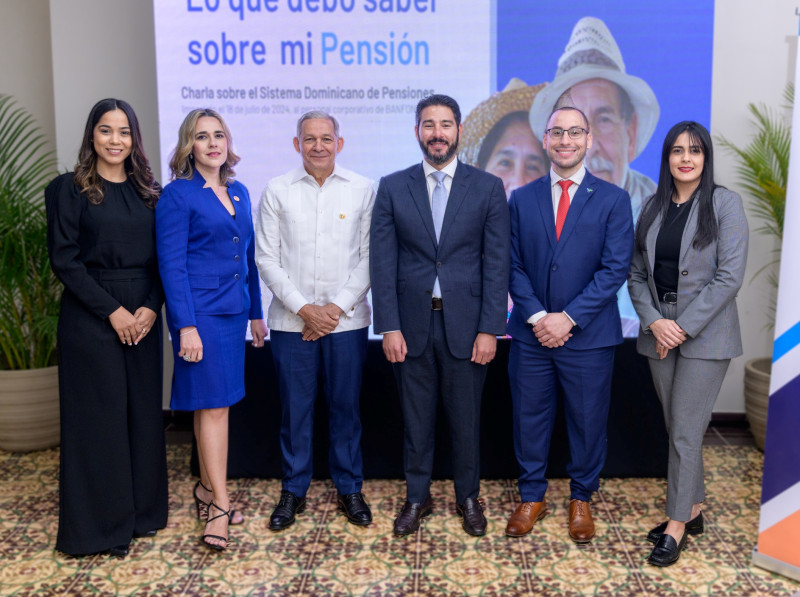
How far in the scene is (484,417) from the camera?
3867 millimetres

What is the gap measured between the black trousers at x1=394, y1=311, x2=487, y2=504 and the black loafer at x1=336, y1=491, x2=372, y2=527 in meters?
0.21

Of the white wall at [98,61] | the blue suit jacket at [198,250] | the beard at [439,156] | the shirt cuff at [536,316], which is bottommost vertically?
the shirt cuff at [536,316]

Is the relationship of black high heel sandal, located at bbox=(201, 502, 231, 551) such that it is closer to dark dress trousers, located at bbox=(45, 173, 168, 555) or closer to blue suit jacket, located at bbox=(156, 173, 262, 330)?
dark dress trousers, located at bbox=(45, 173, 168, 555)

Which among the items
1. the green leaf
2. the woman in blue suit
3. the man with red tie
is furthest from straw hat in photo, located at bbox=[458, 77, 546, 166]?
the green leaf

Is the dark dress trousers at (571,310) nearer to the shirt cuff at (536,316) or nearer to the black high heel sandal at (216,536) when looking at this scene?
the shirt cuff at (536,316)

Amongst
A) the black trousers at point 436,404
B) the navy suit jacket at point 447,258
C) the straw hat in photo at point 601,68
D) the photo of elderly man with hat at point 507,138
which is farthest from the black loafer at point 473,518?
the straw hat in photo at point 601,68

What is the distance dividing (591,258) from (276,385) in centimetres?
175

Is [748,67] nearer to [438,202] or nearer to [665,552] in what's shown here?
[438,202]

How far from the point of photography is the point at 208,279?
10.0ft

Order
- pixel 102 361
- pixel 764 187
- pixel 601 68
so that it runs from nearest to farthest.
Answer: pixel 102 361 < pixel 601 68 < pixel 764 187

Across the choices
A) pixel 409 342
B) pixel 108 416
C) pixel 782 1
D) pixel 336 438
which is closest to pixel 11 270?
pixel 108 416

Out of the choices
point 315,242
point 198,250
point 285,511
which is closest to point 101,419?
point 198,250

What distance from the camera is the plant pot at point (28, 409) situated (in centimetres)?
430

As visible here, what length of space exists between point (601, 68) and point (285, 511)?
8.79 feet
